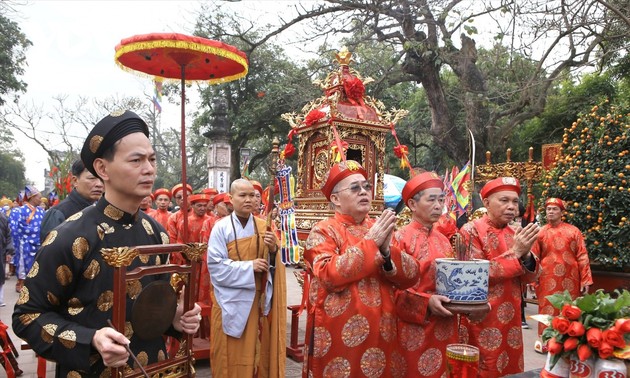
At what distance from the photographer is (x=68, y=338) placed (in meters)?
1.49

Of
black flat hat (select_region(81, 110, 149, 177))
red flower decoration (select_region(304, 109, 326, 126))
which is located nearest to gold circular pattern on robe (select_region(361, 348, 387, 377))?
black flat hat (select_region(81, 110, 149, 177))

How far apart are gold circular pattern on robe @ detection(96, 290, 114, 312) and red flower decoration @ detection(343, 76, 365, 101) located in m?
4.45

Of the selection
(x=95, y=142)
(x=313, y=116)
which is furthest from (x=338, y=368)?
(x=313, y=116)

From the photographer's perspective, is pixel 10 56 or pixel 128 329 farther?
pixel 10 56

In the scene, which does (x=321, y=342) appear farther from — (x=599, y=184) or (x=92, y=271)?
(x=599, y=184)

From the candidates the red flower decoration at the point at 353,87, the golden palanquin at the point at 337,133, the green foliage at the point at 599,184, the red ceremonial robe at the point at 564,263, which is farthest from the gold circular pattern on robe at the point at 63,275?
the green foliage at the point at 599,184

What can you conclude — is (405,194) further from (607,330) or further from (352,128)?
(352,128)

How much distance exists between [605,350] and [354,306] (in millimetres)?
1261

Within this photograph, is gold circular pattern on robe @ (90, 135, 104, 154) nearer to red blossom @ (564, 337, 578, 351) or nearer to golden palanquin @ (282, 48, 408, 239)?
red blossom @ (564, 337, 578, 351)

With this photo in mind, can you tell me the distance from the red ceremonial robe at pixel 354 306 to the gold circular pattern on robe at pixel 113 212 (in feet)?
4.00

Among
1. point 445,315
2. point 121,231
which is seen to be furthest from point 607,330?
point 121,231

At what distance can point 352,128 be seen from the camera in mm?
5574

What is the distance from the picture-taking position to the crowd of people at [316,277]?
5.25ft

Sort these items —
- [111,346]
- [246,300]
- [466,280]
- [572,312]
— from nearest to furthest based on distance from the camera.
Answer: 1. [111,346]
2. [572,312]
3. [466,280]
4. [246,300]
